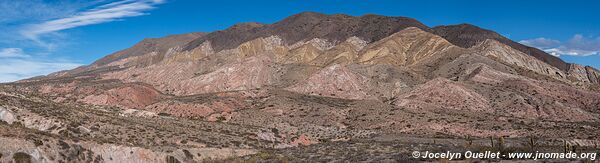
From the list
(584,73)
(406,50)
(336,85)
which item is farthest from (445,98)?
(584,73)

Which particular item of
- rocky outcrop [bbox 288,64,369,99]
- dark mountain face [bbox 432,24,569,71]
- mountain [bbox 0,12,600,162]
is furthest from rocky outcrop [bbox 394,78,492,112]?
dark mountain face [bbox 432,24,569,71]

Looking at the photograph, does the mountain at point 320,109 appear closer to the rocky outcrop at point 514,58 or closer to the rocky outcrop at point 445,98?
the rocky outcrop at point 445,98

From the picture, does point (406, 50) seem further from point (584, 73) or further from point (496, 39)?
point (584, 73)

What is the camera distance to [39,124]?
4575 cm

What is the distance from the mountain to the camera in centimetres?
4284

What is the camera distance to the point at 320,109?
97.8 metres

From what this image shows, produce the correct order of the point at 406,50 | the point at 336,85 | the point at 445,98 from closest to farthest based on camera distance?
1. the point at 445,98
2. the point at 336,85
3. the point at 406,50

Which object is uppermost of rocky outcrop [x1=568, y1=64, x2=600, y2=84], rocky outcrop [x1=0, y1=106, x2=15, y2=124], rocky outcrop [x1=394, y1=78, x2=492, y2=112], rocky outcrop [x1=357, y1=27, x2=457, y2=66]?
rocky outcrop [x1=357, y1=27, x2=457, y2=66]

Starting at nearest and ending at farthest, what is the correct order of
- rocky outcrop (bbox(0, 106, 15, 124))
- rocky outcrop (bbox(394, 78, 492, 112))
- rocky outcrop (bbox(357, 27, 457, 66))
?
rocky outcrop (bbox(0, 106, 15, 124))
rocky outcrop (bbox(394, 78, 492, 112))
rocky outcrop (bbox(357, 27, 457, 66))

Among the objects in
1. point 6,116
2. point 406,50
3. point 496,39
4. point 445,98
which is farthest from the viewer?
point 496,39

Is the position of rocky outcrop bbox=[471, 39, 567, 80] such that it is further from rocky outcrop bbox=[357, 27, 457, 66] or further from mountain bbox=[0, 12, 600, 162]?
rocky outcrop bbox=[357, 27, 457, 66]

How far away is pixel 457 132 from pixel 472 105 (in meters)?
23.1

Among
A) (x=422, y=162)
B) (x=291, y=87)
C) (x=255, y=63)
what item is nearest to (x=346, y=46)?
(x=255, y=63)

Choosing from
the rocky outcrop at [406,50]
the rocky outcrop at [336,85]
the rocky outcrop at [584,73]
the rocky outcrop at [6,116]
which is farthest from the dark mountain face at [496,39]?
the rocky outcrop at [6,116]
